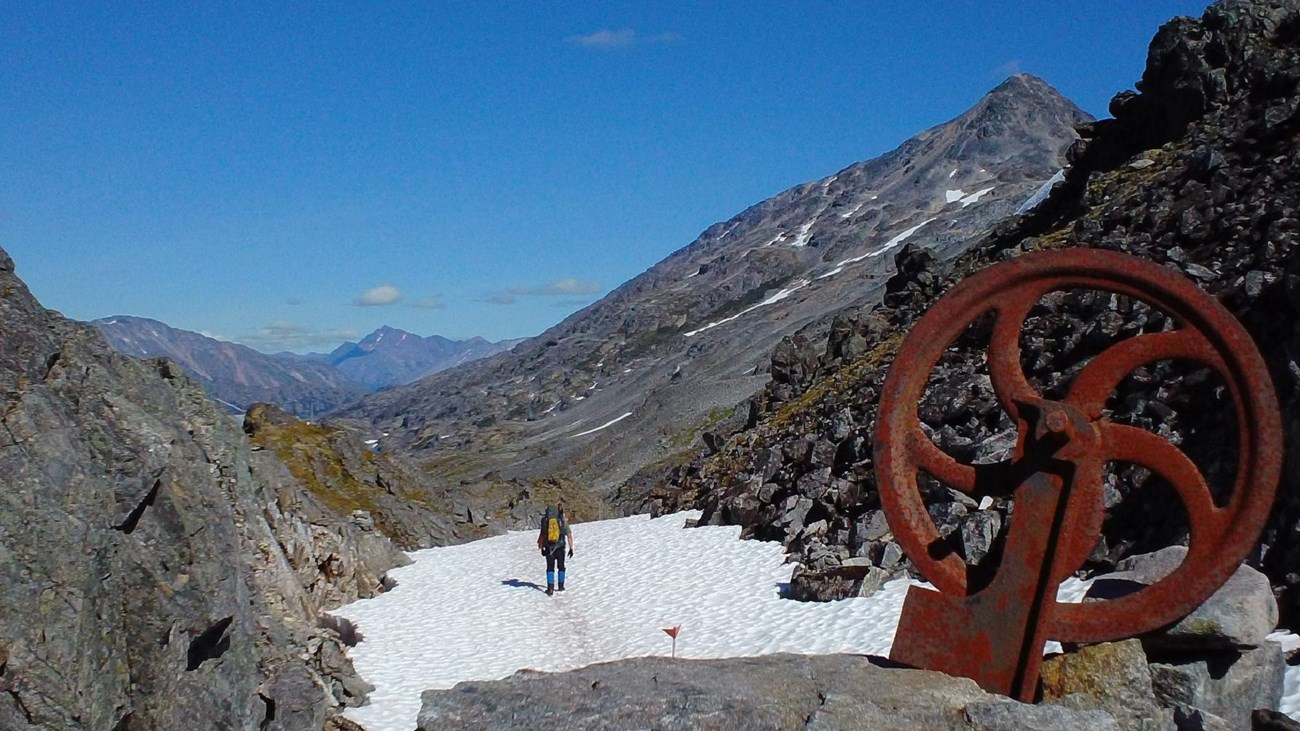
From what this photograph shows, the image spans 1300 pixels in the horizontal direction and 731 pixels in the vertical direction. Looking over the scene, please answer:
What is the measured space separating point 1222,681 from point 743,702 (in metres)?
4.26

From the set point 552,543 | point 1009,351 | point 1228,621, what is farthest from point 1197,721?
point 552,543

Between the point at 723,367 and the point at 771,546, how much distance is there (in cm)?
10899

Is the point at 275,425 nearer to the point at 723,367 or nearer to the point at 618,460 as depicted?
the point at 618,460

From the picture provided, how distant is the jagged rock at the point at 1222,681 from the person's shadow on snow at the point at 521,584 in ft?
62.0

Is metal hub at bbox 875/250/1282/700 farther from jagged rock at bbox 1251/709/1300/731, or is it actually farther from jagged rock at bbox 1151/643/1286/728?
jagged rock at bbox 1251/709/1300/731

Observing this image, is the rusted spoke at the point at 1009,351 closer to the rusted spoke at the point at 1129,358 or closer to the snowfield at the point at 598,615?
the rusted spoke at the point at 1129,358

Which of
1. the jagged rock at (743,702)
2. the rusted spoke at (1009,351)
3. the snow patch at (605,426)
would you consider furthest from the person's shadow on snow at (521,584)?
the snow patch at (605,426)

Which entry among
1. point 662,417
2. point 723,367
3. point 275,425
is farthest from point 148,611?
point 723,367

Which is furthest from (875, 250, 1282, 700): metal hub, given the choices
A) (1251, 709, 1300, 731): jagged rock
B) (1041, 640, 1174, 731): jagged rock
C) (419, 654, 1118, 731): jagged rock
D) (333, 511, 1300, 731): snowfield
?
(333, 511, 1300, 731): snowfield

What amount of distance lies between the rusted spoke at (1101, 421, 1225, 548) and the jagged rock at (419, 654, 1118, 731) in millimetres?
1916

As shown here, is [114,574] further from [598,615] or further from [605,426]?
[605,426]

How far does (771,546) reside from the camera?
78.5 feet

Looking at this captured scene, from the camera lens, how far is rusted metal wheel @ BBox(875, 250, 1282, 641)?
7906 mm

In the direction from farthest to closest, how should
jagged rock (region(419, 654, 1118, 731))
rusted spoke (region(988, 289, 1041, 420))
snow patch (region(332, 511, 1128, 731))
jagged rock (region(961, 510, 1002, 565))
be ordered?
snow patch (region(332, 511, 1128, 731))
jagged rock (region(961, 510, 1002, 565))
rusted spoke (region(988, 289, 1041, 420))
jagged rock (region(419, 654, 1118, 731))
